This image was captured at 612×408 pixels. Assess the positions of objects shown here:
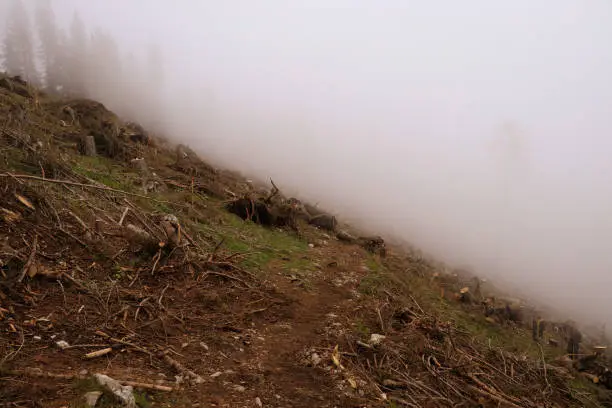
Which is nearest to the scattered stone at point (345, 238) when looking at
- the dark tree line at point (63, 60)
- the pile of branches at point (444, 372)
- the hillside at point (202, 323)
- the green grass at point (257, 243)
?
the green grass at point (257, 243)

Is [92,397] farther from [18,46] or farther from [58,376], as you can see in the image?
[18,46]

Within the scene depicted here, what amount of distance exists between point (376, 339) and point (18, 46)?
6337cm

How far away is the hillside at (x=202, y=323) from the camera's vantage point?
14.4 feet

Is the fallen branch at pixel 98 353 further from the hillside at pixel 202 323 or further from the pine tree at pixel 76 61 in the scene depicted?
the pine tree at pixel 76 61

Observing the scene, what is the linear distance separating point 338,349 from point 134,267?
146 inches

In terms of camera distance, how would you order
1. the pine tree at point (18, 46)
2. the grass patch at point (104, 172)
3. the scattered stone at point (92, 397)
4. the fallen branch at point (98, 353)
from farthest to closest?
the pine tree at point (18, 46), the grass patch at point (104, 172), the fallen branch at point (98, 353), the scattered stone at point (92, 397)

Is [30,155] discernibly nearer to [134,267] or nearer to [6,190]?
[6,190]

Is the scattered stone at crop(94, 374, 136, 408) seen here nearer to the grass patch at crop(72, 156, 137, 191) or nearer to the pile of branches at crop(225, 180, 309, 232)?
the grass patch at crop(72, 156, 137, 191)

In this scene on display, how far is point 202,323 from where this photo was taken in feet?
19.5

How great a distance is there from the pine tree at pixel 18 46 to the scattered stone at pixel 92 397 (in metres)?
59.4

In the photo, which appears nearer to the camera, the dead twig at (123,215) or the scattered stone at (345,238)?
the dead twig at (123,215)

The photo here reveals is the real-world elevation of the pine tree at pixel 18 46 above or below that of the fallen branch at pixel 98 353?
above

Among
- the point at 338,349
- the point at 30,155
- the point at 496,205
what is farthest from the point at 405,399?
the point at 496,205

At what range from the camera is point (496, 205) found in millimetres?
54281
